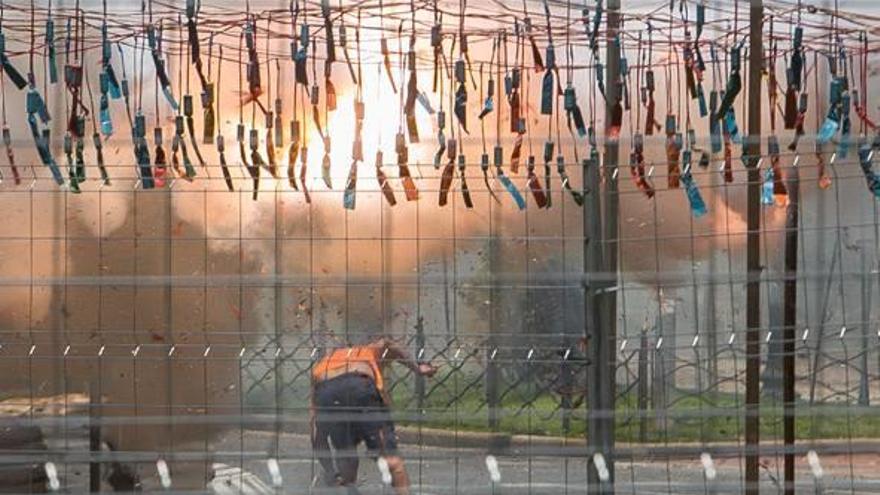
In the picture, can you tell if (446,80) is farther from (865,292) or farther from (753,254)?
(865,292)

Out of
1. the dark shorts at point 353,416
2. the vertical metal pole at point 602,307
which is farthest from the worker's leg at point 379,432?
the vertical metal pole at point 602,307

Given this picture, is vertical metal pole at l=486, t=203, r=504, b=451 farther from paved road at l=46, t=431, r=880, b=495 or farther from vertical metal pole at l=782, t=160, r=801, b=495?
vertical metal pole at l=782, t=160, r=801, b=495

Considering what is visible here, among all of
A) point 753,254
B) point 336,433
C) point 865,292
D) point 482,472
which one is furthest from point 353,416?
point 865,292

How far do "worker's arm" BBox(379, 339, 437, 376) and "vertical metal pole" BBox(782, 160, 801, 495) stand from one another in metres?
0.69

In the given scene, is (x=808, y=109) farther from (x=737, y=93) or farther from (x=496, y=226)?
(x=496, y=226)

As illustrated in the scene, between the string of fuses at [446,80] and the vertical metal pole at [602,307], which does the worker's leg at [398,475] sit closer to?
the vertical metal pole at [602,307]

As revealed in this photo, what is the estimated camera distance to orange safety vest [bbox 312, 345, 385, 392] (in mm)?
3045

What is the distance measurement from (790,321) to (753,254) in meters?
0.15

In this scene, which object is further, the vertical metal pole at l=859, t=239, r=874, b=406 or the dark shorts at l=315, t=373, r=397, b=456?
the vertical metal pole at l=859, t=239, r=874, b=406

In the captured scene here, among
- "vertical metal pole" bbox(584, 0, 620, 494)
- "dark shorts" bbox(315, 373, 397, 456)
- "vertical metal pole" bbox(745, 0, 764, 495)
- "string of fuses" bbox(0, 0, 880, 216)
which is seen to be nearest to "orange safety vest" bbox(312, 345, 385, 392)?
"dark shorts" bbox(315, 373, 397, 456)

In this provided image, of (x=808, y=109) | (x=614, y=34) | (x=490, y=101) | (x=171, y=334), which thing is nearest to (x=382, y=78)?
(x=490, y=101)

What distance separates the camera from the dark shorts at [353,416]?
3043 millimetres

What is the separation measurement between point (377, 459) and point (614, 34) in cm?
95

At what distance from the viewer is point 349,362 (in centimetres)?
305
